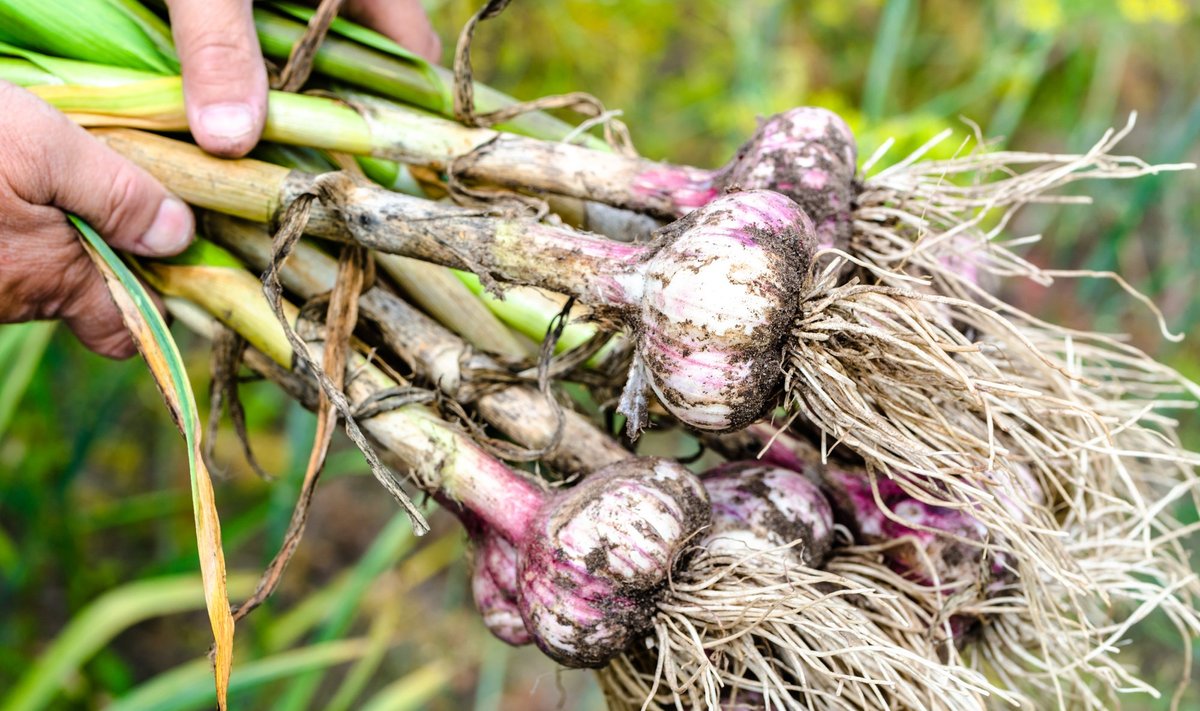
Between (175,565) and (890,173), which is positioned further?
(175,565)

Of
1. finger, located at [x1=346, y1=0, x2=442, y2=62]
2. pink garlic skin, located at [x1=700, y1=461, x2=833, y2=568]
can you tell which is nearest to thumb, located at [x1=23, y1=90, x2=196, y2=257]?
finger, located at [x1=346, y1=0, x2=442, y2=62]

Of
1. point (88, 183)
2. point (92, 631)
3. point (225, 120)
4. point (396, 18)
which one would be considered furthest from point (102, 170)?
point (92, 631)

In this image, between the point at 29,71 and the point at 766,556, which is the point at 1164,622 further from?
the point at 29,71

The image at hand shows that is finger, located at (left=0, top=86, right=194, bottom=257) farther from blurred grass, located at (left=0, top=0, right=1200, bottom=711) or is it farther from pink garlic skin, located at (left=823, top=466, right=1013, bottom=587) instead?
pink garlic skin, located at (left=823, top=466, right=1013, bottom=587)

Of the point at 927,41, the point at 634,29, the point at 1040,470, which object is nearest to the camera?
the point at 1040,470

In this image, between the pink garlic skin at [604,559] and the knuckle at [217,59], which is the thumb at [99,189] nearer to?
the knuckle at [217,59]

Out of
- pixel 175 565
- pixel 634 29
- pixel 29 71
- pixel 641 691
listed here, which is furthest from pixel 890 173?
pixel 175 565

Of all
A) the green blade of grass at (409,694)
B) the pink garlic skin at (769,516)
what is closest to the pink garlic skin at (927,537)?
the pink garlic skin at (769,516)
